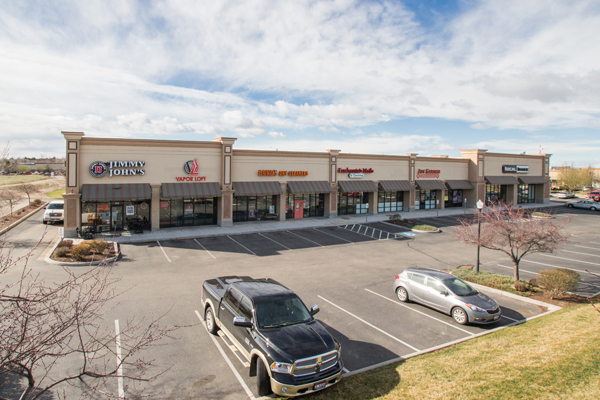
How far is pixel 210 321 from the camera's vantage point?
10.8 meters

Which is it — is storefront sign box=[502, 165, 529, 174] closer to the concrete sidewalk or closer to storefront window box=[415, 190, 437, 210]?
storefront window box=[415, 190, 437, 210]

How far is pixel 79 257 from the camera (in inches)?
739

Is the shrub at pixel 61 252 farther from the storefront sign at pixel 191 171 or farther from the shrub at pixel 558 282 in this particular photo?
the shrub at pixel 558 282

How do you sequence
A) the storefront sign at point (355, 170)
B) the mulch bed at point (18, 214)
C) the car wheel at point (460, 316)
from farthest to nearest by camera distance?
the storefront sign at point (355, 170) → the mulch bed at point (18, 214) → the car wheel at point (460, 316)

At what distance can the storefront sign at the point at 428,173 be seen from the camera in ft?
138

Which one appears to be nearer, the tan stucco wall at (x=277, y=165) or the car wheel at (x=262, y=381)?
the car wheel at (x=262, y=381)

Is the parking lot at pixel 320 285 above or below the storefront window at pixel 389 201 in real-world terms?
below

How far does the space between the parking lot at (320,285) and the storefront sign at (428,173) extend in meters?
14.2

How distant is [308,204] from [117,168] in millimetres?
17546

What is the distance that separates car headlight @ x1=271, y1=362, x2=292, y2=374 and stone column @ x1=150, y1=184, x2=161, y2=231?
2298 cm

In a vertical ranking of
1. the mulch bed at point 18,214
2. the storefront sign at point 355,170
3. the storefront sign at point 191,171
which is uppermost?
the storefront sign at point 355,170

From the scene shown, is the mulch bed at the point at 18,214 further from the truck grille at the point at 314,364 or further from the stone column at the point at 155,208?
the truck grille at the point at 314,364

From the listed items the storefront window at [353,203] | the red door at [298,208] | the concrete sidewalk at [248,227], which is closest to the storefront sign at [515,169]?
the concrete sidewalk at [248,227]

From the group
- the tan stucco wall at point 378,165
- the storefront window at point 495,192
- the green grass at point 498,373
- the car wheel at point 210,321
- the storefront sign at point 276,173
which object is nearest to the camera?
the green grass at point 498,373
